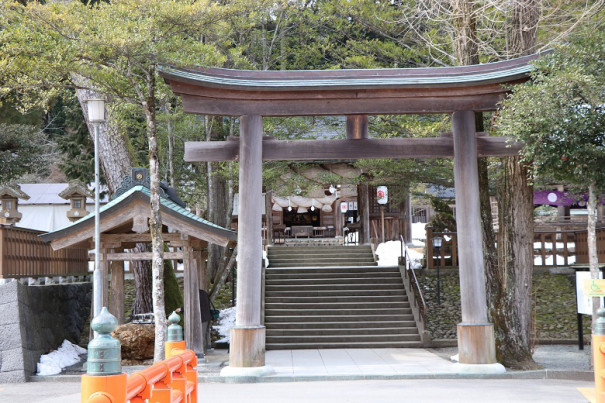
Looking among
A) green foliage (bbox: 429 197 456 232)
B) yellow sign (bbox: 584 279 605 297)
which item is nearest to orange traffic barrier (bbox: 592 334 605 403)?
yellow sign (bbox: 584 279 605 297)

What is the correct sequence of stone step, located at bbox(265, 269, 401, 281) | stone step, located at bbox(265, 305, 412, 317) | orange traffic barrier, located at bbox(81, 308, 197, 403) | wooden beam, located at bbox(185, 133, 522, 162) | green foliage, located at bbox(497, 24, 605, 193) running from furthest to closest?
1. stone step, located at bbox(265, 269, 401, 281)
2. stone step, located at bbox(265, 305, 412, 317)
3. wooden beam, located at bbox(185, 133, 522, 162)
4. green foliage, located at bbox(497, 24, 605, 193)
5. orange traffic barrier, located at bbox(81, 308, 197, 403)

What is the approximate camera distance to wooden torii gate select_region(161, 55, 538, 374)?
11.6 m

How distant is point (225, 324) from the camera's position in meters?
18.2

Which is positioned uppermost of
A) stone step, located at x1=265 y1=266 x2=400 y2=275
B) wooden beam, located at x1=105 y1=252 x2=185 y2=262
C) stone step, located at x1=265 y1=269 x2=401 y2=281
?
wooden beam, located at x1=105 y1=252 x2=185 y2=262

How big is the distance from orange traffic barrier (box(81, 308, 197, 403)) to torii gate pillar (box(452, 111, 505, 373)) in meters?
7.32

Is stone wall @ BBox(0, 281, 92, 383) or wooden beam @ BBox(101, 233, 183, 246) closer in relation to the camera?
stone wall @ BBox(0, 281, 92, 383)

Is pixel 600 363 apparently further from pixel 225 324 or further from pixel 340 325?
pixel 225 324

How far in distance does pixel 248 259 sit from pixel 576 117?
19.3ft

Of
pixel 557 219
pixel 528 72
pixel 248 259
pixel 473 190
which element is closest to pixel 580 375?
pixel 473 190

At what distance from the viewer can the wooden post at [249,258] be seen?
1147cm

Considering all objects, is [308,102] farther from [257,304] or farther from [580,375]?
[580,375]

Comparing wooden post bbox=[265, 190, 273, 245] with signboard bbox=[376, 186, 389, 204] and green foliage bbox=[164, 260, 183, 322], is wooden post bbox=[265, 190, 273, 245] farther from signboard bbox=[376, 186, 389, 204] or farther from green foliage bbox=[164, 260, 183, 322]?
green foliage bbox=[164, 260, 183, 322]

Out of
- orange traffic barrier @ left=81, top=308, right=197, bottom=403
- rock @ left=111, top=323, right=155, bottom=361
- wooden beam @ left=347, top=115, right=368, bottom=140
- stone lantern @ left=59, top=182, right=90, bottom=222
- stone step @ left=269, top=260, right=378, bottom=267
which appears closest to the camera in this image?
orange traffic barrier @ left=81, top=308, right=197, bottom=403

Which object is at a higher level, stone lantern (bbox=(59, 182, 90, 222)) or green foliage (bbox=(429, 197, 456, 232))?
stone lantern (bbox=(59, 182, 90, 222))
